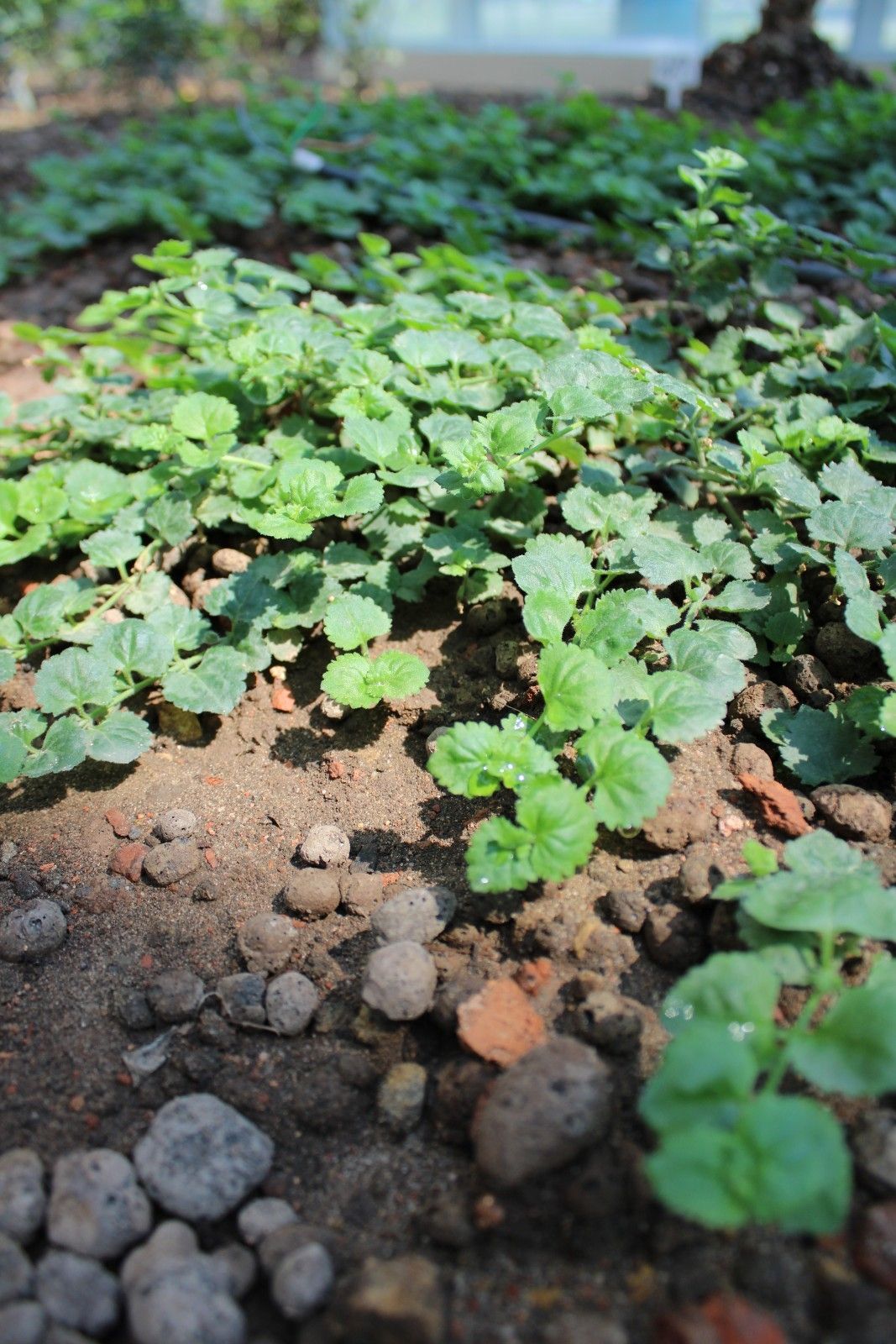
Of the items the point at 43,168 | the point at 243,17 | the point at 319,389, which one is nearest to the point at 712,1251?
the point at 319,389

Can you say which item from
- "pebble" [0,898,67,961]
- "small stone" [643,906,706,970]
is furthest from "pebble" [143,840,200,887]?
"small stone" [643,906,706,970]

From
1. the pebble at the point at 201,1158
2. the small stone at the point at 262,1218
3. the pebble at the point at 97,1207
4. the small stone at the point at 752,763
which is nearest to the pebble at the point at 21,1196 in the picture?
the pebble at the point at 97,1207

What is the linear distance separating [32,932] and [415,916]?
68 centimetres

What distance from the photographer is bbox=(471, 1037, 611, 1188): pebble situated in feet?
4.14

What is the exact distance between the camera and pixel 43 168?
5129mm

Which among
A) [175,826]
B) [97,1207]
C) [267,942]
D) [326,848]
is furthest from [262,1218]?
[175,826]

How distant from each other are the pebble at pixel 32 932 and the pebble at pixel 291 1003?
42 cm

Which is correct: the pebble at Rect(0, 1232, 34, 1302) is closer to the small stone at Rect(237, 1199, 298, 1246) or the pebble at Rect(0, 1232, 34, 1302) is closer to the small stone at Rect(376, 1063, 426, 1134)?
the small stone at Rect(237, 1199, 298, 1246)

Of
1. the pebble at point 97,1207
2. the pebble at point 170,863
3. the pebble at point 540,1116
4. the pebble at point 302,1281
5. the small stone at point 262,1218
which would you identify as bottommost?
the small stone at point 262,1218

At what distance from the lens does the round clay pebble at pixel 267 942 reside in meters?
1.66

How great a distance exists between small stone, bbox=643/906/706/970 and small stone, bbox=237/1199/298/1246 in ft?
2.19

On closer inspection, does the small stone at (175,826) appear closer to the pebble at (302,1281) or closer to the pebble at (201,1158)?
the pebble at (201,1158)

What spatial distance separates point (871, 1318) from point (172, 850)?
4.32 ft

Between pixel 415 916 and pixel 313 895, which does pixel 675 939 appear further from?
pixel 313 895
